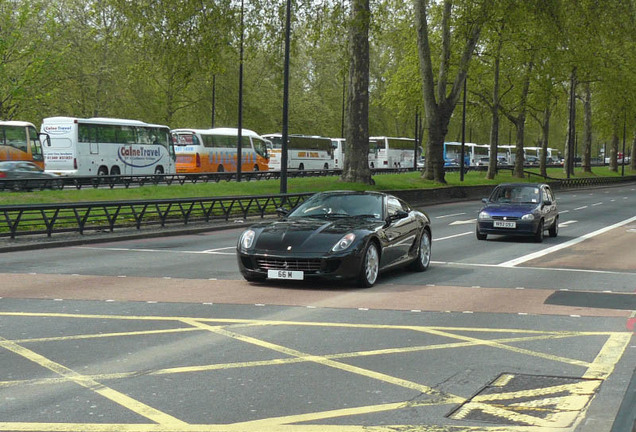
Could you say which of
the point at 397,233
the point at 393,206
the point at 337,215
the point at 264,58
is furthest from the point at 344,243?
the point at 264,58

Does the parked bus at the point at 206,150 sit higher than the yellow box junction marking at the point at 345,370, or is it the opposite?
the parked bus at the point at 206,150

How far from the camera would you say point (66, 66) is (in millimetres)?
56344

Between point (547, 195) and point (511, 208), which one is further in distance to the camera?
point (547, 195)

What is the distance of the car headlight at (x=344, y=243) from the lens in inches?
480

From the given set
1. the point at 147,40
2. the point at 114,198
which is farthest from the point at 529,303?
the point at 147,40

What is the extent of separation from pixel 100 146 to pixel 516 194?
2958 cm

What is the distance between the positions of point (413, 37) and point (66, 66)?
835 inches

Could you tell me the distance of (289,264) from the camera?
40.2 feet

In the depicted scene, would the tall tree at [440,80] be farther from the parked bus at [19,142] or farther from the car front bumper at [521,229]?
the car front bumper at [521,229]

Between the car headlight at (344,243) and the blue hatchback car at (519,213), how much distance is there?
9.89 m

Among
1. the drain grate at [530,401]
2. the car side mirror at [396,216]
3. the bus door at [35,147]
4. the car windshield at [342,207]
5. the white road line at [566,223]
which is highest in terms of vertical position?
the bus door at [35,147]

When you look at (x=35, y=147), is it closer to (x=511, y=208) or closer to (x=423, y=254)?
(x=511, y=208)

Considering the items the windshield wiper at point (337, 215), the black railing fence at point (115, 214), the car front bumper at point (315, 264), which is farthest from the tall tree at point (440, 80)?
Result: the car front bumper at point (315, 264)

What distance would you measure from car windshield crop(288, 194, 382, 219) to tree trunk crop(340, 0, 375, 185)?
21.8 m
